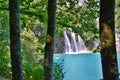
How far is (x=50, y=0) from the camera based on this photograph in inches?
283

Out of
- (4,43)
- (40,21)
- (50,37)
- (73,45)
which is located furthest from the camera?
(73,45)

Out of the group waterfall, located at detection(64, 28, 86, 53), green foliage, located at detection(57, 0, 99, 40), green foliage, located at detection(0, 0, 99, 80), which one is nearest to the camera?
green foliage, located at detection(0, 0, 99, 80)

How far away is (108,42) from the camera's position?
480 centimetres

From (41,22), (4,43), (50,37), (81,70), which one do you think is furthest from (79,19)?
(81,70)

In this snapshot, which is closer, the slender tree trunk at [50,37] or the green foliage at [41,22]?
the slender tree trunk at [50,37]

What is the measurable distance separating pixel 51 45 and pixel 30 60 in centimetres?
448

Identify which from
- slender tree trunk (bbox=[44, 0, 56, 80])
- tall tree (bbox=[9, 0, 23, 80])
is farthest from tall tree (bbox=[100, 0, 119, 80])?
slender tree trunk (bbox=[44, 0, 56, 80])

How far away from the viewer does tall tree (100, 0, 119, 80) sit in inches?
186

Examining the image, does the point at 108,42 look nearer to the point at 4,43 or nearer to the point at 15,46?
the point at 15,46

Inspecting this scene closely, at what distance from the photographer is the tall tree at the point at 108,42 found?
4.73m

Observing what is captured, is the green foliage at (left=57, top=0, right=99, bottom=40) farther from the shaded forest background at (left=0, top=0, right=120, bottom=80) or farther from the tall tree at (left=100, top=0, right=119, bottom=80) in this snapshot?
the tall tree at (left=100, top=0, right=119, bottom=80)

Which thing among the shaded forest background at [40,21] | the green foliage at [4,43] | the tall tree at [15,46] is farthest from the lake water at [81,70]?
the tall tree at [15,46]

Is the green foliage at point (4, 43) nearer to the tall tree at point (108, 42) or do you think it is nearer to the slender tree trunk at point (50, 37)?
the slender tree trunk at point (50, 37)

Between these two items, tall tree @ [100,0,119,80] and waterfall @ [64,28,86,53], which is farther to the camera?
waterfall @ [64,28,86,53]
